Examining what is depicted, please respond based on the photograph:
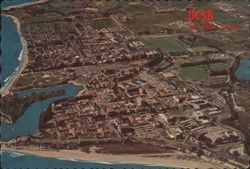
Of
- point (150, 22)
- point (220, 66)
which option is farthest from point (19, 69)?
point (150, 22)

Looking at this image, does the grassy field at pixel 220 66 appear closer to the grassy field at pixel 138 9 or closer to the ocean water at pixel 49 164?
the ocean water at pixel 49 164

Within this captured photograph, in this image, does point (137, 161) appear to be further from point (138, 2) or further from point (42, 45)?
point (138, 2)

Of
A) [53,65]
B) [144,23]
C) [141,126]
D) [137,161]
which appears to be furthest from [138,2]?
[137,161]

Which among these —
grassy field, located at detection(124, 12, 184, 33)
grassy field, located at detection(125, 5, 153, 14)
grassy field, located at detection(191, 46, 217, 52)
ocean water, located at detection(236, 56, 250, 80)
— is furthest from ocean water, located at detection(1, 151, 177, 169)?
grassy field, located at detection(125, 5, 153, 14)

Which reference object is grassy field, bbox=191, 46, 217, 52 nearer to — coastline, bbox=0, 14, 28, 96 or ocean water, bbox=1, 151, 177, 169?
coastline, bbox=0, 14, 28, 96

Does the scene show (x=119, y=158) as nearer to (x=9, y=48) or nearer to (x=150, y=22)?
(x=9, y=48)

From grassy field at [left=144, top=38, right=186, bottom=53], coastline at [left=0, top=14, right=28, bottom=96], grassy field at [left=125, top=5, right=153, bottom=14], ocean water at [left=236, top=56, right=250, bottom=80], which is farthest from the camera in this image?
grassy field at [left=125, top=5, right=153, bottom=14]
